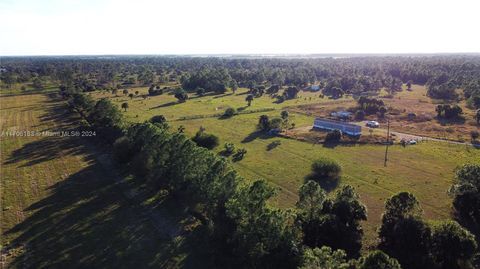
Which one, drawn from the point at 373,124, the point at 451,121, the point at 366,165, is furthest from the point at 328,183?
the point at 451,121

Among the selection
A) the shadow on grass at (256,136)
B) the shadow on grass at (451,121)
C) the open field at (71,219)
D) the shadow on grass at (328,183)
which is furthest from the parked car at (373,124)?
the open field at (71,219)

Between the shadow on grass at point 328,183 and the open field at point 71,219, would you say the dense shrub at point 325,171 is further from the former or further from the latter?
the open field at point 71,219

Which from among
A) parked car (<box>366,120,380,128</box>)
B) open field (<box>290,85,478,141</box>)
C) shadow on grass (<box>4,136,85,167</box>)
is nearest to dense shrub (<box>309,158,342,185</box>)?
open field (<box>290,85,478,141</box>)

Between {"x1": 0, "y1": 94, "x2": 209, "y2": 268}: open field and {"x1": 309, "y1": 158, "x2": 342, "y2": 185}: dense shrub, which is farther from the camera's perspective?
{"x1": 309, "y1": 158, "x2": 342, "y2": 185}: dense shrub

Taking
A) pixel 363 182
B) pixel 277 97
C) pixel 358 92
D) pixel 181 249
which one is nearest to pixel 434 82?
pixel 358 92

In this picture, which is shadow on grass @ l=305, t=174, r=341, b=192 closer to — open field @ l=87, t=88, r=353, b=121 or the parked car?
the parked car

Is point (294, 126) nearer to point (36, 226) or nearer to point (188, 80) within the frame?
point (36, 226)
